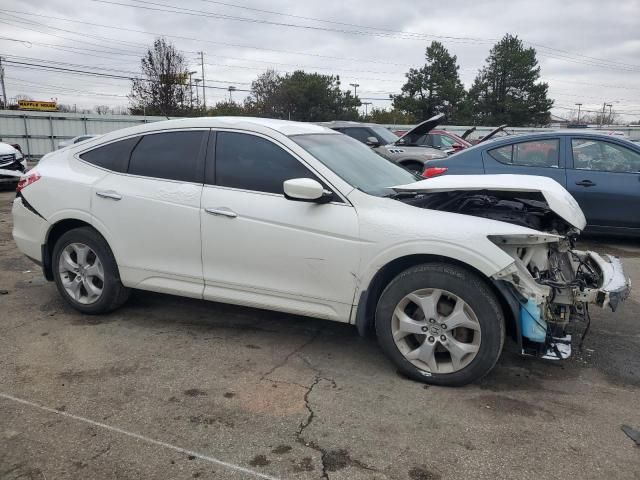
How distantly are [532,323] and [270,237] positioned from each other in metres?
1.75

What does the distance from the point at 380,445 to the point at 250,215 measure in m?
1.77

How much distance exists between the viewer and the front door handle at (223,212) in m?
3.81

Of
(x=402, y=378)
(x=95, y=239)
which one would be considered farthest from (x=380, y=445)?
(x=95, y=239)

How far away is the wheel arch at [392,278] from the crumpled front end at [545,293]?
0.05m

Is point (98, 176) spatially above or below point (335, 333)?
above

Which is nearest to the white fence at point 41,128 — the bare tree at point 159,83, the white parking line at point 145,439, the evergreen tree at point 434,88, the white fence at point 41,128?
the white fence at point 41,128

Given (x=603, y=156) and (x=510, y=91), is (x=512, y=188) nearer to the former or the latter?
(x=603, y=156)

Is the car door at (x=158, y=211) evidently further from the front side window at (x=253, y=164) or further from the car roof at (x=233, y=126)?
the front side window at (x=253, y=164)

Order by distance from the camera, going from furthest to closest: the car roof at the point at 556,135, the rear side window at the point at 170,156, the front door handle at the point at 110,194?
the car roof at the point at 556,135 < the front door handle at the point at 110,194 < the rear side window at the point at 170,156

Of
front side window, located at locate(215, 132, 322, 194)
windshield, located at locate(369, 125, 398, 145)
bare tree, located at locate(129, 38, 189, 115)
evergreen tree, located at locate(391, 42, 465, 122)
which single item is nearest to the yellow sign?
bare tree, located at locate(129, 38, 189, 115)

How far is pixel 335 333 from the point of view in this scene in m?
4.28

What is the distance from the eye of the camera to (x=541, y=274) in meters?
3.37

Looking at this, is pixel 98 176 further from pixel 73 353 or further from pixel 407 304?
pixel 407 304

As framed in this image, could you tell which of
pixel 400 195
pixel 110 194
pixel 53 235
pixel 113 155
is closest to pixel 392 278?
pixel 400 195
